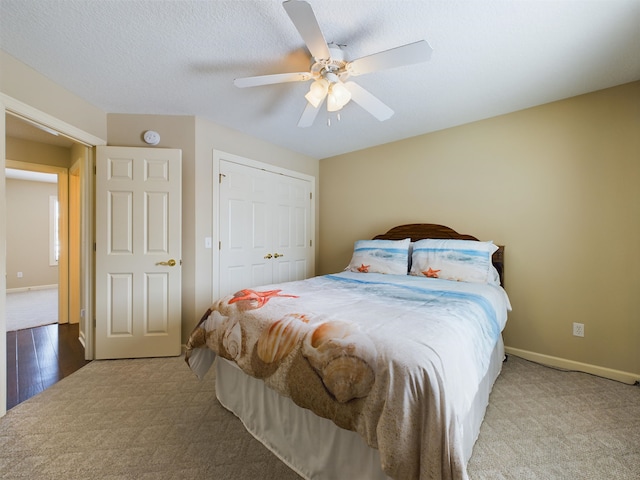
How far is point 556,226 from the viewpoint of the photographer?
241cm

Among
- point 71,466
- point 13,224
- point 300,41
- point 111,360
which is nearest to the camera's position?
point 71,466

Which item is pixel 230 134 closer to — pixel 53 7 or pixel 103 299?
pixel 53 7

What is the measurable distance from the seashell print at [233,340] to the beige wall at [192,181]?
141cm

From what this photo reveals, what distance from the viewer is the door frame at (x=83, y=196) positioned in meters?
1.74

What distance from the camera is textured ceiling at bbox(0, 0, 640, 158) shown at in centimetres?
145

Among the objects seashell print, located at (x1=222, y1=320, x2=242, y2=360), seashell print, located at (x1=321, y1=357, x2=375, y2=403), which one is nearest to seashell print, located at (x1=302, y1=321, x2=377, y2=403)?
seashell print, located at (x1=321, y1=357, x2=375, y2=403)

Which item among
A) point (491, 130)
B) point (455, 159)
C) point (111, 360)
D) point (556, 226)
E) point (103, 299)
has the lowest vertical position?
point (111, 360)

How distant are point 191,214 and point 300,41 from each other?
6.26 feet

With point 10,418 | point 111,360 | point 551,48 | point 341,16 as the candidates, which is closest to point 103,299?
point 111,360

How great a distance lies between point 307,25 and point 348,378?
62.9 inches

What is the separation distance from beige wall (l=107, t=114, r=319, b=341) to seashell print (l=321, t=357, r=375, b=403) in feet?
7.04

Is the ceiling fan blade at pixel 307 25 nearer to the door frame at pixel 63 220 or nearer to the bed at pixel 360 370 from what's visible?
the bed at pixel 360 370

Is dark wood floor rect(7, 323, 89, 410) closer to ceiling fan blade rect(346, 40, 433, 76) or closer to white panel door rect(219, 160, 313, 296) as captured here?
white panel door rect(219, 160, 313, 296)

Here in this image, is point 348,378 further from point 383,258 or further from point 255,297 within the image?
point 383,258
